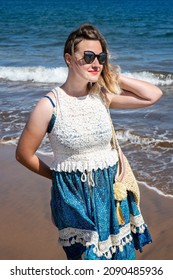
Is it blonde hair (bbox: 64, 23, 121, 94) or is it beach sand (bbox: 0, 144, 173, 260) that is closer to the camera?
blonde hair (bbox: 64, 23, 121, 94)

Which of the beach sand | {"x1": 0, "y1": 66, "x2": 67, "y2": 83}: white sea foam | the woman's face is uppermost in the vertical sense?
the woman's face

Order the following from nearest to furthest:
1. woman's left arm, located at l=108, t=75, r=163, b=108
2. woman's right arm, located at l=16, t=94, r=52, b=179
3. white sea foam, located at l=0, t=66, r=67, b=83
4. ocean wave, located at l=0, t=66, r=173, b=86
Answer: woman's right arm, located at l=16, t=94, r=52, b=179
woman's left arm, located at l=108, t=75, r=163, b=108
ocean wave, located at l=0, t=66, r=173, b=86
white sea foam, located at l=0, t=66, r=67, b=83

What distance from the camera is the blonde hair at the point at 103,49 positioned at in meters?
2.62

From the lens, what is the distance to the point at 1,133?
8.29m

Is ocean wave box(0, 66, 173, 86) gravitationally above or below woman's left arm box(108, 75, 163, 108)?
below

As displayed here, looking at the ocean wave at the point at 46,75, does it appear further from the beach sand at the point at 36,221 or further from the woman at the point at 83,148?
the woman at the point at 83,148

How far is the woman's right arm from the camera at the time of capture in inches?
102

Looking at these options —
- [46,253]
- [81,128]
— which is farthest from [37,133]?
[46,253]

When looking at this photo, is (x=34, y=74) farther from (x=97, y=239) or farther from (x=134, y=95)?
(x=97, y=239)

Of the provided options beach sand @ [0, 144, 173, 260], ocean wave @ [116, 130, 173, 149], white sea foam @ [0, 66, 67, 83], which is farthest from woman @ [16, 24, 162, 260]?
white sea foam @ [0, 66, 67, 83]

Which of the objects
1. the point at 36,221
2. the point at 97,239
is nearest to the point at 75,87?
the point at 97,239

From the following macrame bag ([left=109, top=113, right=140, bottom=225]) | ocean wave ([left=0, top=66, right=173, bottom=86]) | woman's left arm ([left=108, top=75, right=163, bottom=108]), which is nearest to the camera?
macrame bag ([left=109, top=113, right=140, bottom=225])

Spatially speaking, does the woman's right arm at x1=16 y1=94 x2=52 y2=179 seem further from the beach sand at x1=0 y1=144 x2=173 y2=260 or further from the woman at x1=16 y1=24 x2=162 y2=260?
the beach sand at x1=0 y1=144 x2=173 y2=260
